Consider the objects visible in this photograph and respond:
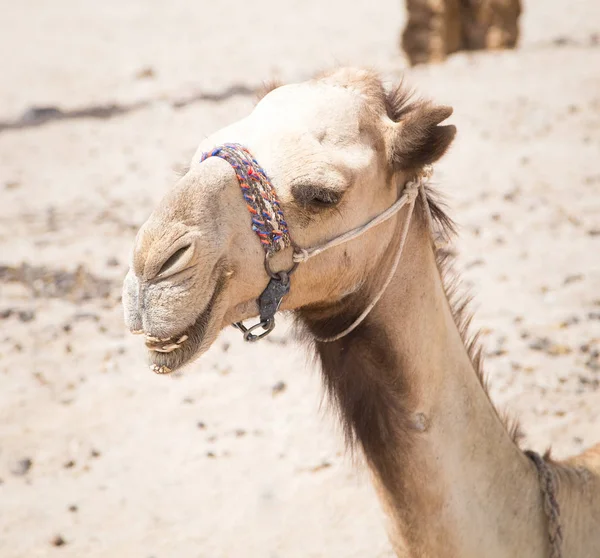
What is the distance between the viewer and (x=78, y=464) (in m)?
4.41

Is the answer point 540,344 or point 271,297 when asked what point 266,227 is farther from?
point 540,344

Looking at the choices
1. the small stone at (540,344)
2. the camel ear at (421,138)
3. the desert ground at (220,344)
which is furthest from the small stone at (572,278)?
the camel ear at (421,138)

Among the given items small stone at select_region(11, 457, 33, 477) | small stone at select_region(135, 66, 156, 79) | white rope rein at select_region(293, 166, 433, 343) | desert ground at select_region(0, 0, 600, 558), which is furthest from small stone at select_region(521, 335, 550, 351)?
small stone at select_region(135, 66, 156, 79)

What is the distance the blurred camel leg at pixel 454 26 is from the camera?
1250 centimetres

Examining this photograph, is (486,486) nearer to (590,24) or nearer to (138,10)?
(590,24)

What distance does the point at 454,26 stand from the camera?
1283cm

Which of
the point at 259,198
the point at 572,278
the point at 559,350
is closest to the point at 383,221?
the point at 259,198

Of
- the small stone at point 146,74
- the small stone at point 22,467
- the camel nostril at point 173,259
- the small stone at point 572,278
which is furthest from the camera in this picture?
the small stone at point 146,74

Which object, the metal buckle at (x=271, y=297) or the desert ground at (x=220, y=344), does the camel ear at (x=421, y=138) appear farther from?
the desert ground at (x=220, y=344)

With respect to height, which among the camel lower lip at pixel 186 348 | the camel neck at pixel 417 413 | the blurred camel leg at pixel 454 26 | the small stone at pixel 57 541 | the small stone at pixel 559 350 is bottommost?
the blurred camel leg at pixel 454 26

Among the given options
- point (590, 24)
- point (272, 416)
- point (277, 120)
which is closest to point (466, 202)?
point (272, 416)

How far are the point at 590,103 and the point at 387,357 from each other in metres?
8.40

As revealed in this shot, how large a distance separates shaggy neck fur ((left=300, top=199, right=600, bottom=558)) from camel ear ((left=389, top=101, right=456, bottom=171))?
0.20 metres

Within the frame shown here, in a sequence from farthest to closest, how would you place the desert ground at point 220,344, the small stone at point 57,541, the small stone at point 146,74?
1. the small stone at point 146,74
2. the desert ground at point 220,344
3. the small stone at point 57,541
